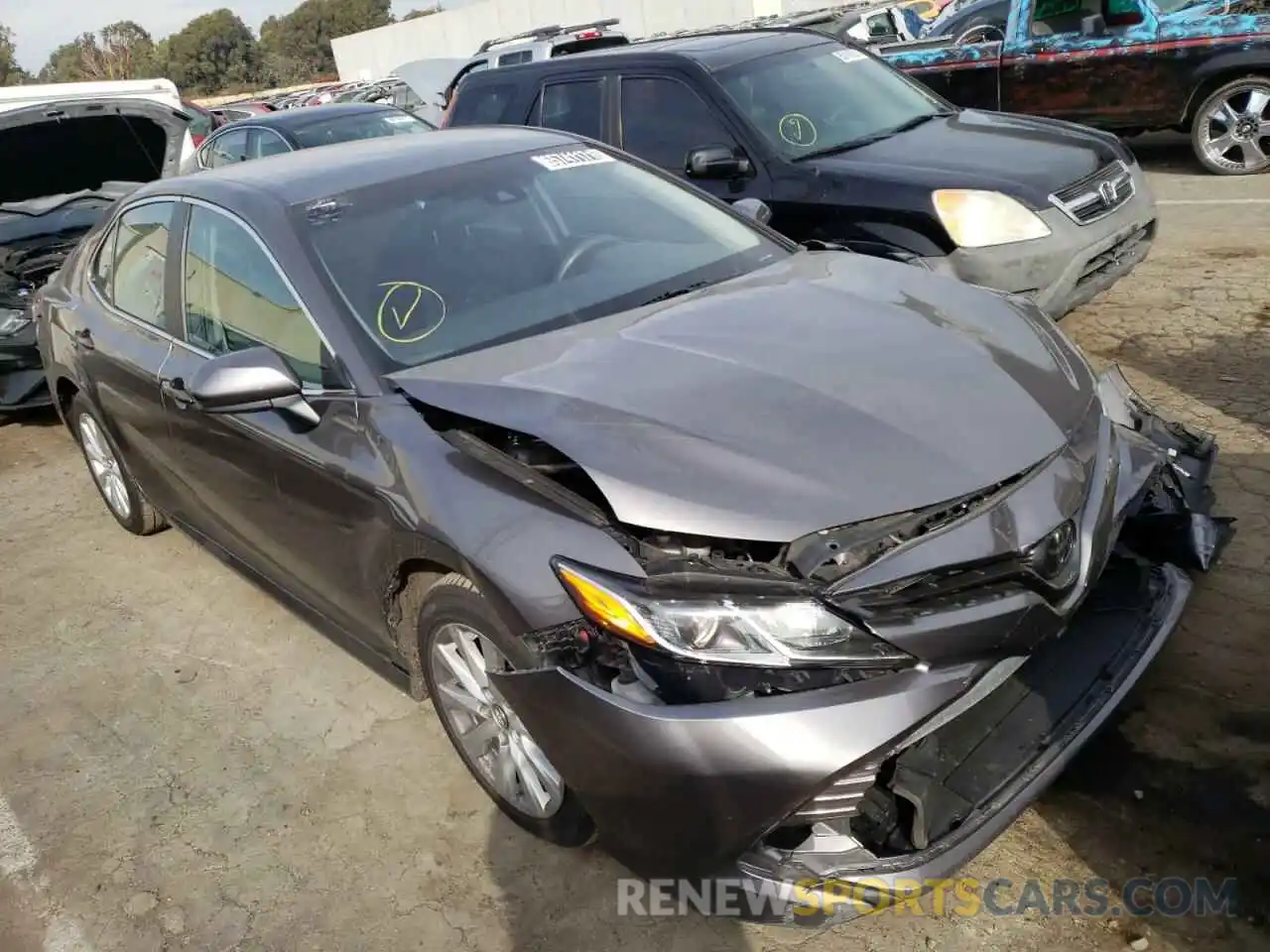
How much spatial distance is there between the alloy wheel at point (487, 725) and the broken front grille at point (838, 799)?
2.28ft

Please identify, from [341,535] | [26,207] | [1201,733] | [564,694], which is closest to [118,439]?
A: [341,535]

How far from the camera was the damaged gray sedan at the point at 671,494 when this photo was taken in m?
2.16

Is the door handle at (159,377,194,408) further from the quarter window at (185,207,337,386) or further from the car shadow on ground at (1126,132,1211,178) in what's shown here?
the car shadow on ground at (1126,132,1211,178)

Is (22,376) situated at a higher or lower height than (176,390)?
lower

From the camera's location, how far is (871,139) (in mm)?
5863

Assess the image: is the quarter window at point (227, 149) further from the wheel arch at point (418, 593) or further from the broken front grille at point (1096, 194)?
the wheel arch at point (418, 593)

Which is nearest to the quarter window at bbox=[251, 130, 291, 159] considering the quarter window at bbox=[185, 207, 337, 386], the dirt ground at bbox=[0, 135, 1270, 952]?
the dirt ground at bbox=[0, 135, 1270, 952]

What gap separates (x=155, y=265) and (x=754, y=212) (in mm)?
2252

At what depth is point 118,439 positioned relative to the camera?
4.54m

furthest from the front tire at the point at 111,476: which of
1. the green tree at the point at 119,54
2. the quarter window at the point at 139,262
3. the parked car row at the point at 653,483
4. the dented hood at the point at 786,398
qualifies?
the green tree at the point at 119,54

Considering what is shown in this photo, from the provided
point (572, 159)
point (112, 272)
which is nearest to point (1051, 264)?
point (572, 159)

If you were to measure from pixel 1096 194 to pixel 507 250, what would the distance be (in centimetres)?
344

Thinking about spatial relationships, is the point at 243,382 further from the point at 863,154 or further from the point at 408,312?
the point at 863,154

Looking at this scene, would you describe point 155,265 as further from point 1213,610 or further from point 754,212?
point 1213,610
